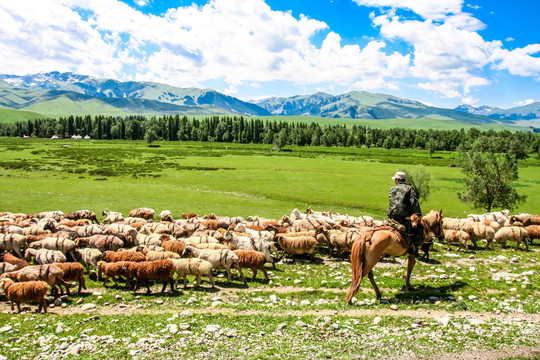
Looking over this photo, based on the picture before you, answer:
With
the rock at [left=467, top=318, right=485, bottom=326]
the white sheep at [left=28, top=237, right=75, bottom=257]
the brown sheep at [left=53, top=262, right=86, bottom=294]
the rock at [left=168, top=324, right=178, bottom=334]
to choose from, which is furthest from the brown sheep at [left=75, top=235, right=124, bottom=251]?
the rock at [left=467, top=318, right=485, bottom=326]

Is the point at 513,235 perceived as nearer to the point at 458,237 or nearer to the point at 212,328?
the point at 458,237

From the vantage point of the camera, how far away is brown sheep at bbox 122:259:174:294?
45.1 ft

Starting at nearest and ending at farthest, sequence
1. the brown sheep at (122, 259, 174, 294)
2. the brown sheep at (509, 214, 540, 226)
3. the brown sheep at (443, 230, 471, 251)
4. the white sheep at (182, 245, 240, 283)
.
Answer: the brown sheep at (122, 259, 174, 294)
the white sheep at (182, 245, 240, 283)
the brown sheep at (443, 230, 471, 251)
the brown sheep at (509, 214, 540, 226)

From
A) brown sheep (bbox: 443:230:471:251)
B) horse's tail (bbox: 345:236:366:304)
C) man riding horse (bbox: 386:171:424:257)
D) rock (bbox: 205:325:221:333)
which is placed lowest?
rock (bbox: 205:325:221:333)

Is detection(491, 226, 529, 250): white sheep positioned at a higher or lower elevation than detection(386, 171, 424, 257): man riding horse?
lower

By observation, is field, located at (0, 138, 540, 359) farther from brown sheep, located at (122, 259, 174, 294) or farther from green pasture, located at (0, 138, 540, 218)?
green pasture, located at (0, 138, 540, 218)

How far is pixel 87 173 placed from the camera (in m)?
65.0

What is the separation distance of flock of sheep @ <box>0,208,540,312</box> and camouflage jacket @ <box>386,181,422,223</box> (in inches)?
237

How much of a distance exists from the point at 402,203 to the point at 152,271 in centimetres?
998

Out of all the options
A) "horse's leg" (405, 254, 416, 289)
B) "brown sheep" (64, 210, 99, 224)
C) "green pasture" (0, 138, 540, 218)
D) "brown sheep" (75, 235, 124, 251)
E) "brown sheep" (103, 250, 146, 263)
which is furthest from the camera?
"green pasture" (0, 138, 540, 218)

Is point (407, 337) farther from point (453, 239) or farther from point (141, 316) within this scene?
point (453, 239)

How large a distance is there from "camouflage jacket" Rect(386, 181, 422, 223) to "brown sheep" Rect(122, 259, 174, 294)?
351 inches

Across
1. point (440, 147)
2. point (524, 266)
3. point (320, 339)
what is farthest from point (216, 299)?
point (440, 147)

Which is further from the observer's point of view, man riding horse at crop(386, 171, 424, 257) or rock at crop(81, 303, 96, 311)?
man riding horse at crop(386, 171, 424, 257)
